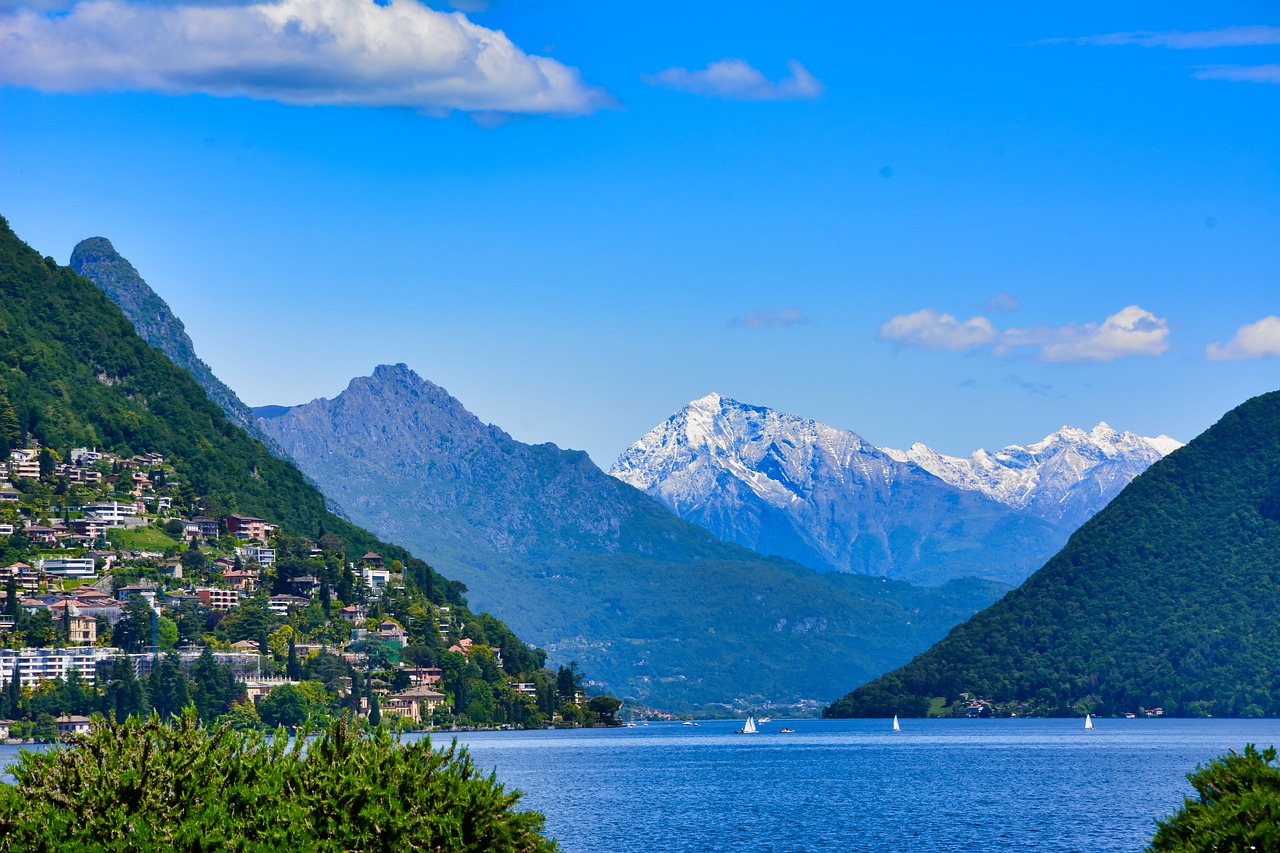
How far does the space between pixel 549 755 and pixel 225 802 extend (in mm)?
136140

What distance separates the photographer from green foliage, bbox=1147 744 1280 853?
44.6 metres

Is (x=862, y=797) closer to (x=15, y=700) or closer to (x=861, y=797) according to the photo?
(x=861, y=797)

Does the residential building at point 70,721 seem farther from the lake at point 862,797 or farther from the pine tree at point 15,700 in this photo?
the lake at point 862,797

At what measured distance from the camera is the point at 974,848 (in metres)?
90.4

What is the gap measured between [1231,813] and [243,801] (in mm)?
26799

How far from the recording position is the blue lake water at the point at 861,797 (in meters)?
95.3

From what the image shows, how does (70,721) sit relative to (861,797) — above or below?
above

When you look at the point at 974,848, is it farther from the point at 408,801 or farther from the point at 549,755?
the point at 549,755

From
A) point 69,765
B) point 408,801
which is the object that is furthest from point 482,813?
point 69,765

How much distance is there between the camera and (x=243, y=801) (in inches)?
1890

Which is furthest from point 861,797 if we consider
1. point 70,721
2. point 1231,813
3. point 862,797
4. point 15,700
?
point 15,700

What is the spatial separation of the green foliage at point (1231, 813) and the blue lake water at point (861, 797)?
41.6 meters

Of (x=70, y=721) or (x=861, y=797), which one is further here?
(x=70, y=721)

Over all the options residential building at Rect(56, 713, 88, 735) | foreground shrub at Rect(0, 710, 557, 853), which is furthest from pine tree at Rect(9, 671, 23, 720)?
foreground shrub at Rect(0, 710, 557, 853)
